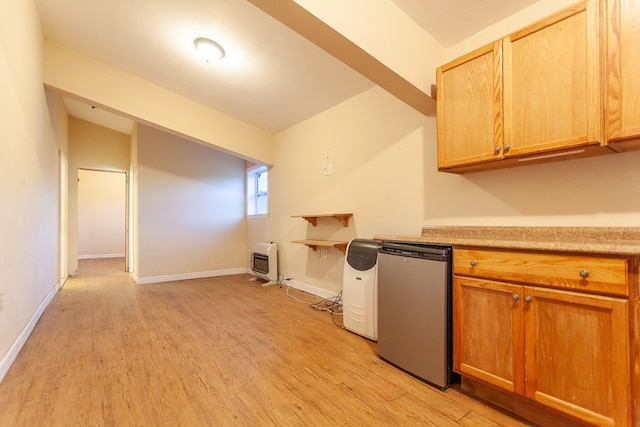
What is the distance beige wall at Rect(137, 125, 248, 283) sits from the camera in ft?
15.5

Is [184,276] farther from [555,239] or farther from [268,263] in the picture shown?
[555,239]

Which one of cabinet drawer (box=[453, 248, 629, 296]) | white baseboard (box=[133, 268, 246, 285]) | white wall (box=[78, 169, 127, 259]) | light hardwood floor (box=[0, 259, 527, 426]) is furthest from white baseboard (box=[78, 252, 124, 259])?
cabinet drawer (box=[453, 248, 629, 296])

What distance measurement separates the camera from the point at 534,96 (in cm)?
159

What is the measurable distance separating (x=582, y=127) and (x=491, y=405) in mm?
1575

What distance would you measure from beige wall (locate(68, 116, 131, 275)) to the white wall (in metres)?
2.32

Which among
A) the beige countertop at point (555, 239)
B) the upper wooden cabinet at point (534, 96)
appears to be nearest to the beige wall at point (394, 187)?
the beige countertop at point (555, 239)

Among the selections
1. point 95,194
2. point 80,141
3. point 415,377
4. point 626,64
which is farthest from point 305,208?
point 95,194

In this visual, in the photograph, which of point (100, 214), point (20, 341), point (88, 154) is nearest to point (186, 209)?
point (88, 154)

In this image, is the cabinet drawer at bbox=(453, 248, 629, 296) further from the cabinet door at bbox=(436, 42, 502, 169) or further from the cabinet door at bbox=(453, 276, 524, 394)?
the cabinet door at bbox=(436, 42, 502, 169)

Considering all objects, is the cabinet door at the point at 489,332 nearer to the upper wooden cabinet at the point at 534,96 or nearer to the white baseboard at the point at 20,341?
the upper wooden cabinet at the point at 534,96

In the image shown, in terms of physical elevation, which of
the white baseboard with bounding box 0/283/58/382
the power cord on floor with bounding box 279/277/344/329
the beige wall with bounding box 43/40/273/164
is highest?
the beige wall with bounding box 43/40/273/164

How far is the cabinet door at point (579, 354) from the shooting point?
3.84ft

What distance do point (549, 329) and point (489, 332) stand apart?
28 cm

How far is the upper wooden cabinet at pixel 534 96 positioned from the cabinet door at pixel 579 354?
0.81 metres
